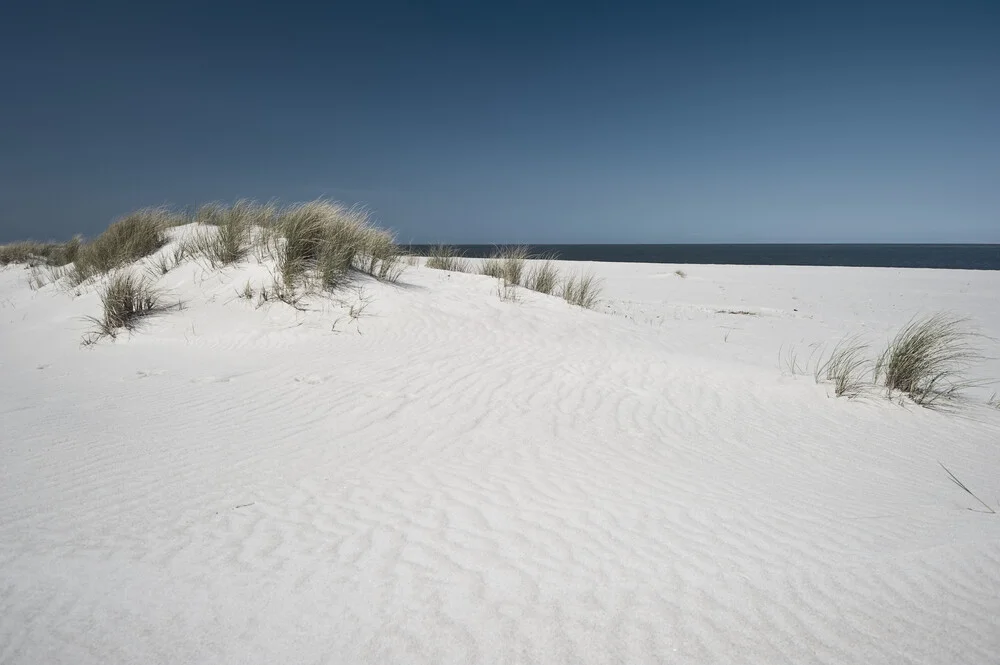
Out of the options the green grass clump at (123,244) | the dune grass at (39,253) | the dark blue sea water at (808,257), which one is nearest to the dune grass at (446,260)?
the dark blue sea water at (808,257)

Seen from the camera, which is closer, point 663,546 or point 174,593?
point 174,593

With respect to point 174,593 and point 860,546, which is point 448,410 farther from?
point 860,546

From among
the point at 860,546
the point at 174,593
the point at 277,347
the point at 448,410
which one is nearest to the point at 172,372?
the point at 277,347

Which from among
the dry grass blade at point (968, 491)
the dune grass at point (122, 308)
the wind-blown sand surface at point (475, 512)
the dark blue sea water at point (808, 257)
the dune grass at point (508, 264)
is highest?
the dark blue sea water at point (808, 257)

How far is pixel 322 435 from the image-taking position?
130 inches

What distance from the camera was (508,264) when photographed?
10.4 metres

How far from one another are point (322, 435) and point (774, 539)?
8.85 feet

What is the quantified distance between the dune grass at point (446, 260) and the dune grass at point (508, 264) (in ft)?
3.16

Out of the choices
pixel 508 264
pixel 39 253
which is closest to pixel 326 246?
pixel 508 264

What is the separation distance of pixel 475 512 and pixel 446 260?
1046cm

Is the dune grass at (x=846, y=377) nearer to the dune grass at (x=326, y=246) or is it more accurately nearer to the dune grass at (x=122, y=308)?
the dune grass at (x=326, y=246)

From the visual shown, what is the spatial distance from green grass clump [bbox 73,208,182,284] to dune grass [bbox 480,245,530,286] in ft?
21.6

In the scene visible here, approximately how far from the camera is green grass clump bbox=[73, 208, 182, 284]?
29.5ft

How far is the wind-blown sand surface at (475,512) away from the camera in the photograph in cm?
161
